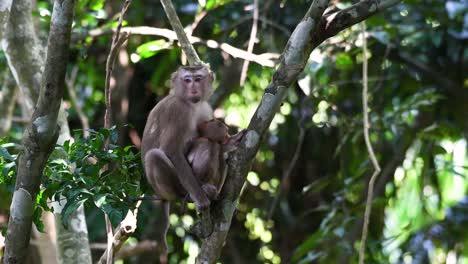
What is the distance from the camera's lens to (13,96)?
792cm

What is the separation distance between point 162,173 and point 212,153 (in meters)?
0.43

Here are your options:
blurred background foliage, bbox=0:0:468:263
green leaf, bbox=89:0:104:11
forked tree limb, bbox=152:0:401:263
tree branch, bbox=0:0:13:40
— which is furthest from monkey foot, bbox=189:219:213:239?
green leaf, bbox=89:0:104:11

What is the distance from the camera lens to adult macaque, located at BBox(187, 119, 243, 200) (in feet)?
19.2

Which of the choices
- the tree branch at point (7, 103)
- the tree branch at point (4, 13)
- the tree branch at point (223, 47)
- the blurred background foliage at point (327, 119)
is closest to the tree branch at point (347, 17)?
the tree branch at point (223, 47)

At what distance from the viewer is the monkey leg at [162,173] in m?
5.52

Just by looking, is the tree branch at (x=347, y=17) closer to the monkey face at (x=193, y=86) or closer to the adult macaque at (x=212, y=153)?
the adult macaque at (x=212, y=153)

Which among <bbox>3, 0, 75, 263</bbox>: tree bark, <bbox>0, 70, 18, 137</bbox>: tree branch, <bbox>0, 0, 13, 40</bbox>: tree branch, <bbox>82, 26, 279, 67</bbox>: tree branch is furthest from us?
<bbox>0, 70, 18, 137</bbox>: tree branch

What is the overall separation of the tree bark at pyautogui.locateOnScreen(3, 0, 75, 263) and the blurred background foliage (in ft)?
9.59

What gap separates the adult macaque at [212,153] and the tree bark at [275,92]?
1376 mm

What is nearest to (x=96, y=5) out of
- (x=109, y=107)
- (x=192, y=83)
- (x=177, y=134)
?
(x=192, y=83)

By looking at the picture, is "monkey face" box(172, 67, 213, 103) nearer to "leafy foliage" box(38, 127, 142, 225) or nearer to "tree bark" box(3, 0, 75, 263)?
"leafy foliage" box(38, 127, 142, 225)

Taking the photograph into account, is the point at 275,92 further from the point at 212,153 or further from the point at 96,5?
the point at 96,5

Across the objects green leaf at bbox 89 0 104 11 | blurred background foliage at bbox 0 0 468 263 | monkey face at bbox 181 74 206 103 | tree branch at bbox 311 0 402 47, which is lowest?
blurred background foliage at bbox 0 0 468 263

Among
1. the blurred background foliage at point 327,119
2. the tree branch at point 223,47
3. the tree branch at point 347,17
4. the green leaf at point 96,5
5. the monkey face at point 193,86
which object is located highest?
the green leaf at point 96,5
